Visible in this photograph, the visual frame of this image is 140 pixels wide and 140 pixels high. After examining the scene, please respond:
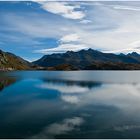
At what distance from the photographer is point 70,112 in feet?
126

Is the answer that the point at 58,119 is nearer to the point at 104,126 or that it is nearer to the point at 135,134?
the point at 104,126

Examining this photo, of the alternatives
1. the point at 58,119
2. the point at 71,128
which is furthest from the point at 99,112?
the point at 71,128

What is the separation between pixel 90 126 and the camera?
95.5 feet

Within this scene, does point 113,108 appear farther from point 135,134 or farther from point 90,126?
point 135,134

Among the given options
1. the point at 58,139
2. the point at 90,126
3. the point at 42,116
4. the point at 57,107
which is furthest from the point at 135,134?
the point at 57,107

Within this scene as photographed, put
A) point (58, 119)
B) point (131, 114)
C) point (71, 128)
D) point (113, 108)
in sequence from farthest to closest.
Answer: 1. point (113, 108)
2. point (131, 114)
3. point (58, 119)
4. point (71, 128)

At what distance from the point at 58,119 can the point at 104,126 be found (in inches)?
275

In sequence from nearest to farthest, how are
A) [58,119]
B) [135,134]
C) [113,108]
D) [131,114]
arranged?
1. [135,134]
2. [58,119]
3. [131,114]
4. [113,108]

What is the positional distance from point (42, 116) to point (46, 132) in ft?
27.6

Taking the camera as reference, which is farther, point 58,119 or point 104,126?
point 58,119

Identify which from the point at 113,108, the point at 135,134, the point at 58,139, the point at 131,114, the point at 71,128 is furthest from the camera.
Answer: the point at 113,108

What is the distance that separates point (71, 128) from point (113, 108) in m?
15.2

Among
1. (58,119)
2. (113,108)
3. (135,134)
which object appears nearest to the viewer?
(135,134)

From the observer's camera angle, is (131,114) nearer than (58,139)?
No
